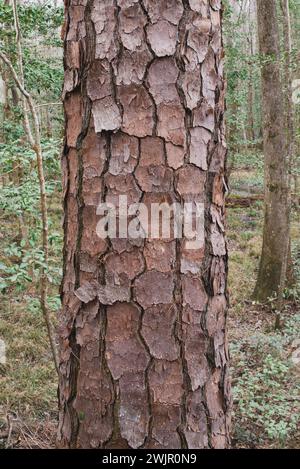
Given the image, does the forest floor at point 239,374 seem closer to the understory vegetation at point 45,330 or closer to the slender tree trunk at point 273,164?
the understory vegetation at point 45,330

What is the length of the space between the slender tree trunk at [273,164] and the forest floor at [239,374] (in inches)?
A: 17.9

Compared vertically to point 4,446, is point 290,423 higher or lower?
lower

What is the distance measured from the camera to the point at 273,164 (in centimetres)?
582

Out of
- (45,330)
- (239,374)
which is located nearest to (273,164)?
(239,374)

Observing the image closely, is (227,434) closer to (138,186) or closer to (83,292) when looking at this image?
(83,292)

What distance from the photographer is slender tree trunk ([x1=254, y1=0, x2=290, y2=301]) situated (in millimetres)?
5695

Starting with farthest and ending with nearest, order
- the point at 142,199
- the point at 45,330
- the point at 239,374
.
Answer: the point at 45,330 < the point at 239,374 < the point at 142,199

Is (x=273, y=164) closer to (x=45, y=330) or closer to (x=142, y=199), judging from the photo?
(x=45, y=330)

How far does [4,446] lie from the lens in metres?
2.24

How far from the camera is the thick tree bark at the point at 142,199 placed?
1.15 meters

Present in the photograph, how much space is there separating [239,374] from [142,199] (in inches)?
126

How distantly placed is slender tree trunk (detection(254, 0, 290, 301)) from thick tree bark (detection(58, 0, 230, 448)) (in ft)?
14.6
